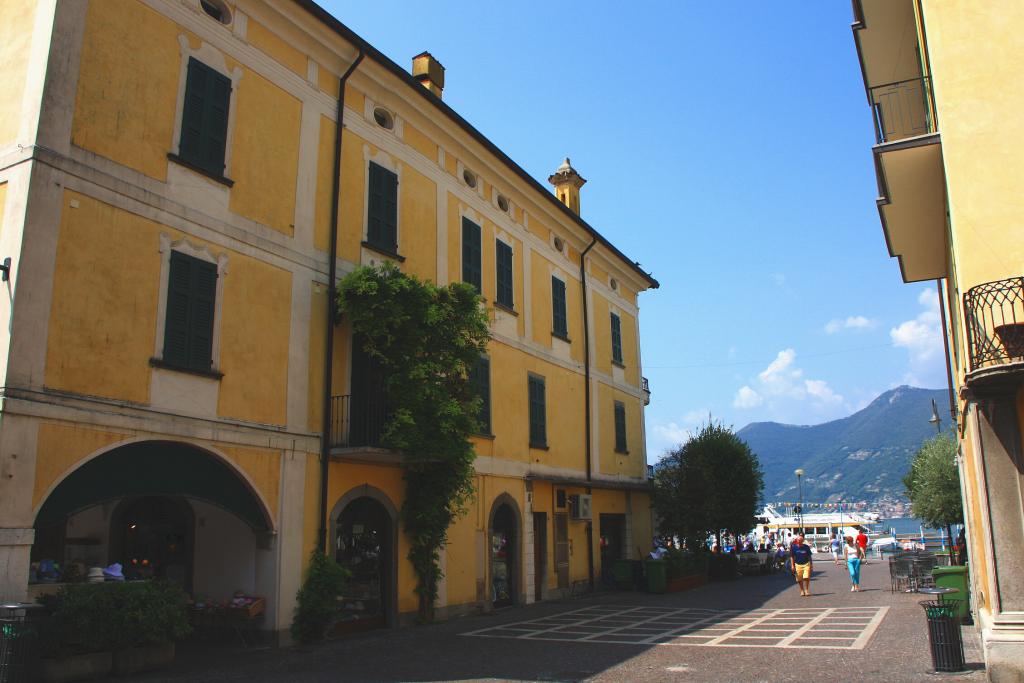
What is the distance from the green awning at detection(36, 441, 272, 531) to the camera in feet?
33.1

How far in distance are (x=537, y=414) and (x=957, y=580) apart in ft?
35.5

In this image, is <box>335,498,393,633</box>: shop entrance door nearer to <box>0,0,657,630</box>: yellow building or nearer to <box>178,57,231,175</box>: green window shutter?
<box>0,0,657,630</box>: yellow building

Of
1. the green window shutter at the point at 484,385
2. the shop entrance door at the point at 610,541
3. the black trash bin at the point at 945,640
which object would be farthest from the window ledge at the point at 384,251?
the shop entrance door at the point at 610,541

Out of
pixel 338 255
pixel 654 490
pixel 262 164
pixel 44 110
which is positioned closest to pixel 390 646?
pixel 338 255

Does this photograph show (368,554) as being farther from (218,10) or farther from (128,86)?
(218,10)

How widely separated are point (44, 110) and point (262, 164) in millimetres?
3875

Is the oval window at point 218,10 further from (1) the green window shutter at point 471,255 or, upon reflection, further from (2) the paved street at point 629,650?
(2) the paved street at point 629,650

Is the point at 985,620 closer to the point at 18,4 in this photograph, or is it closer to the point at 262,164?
the point at 262,164

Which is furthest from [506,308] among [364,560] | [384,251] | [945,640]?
[945,640]

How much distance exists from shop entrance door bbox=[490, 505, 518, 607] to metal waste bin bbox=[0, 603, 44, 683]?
463 inches

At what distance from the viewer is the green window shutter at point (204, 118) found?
12438mm

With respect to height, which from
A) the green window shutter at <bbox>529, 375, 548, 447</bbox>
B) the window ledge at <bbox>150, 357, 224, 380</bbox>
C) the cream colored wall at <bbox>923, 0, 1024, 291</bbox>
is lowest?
the window ledge at <bbox>150, 357, 224, 380</bbox>

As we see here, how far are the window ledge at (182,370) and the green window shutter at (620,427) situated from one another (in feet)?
57.3

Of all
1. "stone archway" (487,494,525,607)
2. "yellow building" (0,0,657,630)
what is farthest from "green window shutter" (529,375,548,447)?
"stone archway" (487,494,525,607)
